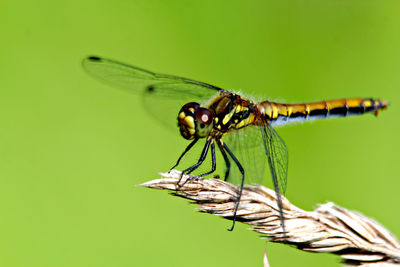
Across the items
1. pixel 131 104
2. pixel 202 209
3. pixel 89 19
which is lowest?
pixel 202 209

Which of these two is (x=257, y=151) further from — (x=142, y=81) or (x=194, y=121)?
(x=142, y=81)

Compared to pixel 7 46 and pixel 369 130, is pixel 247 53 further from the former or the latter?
pixel 7 46

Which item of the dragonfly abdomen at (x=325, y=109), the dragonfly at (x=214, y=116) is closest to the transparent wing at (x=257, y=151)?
the dragonfly at (x=214, y=116)

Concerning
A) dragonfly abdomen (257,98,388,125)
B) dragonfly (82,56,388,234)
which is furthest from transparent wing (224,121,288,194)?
dragonfly abdomen (257,98,388,125)

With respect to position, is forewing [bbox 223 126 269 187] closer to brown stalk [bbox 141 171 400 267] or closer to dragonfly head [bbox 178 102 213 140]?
dragonfly head [bbox 178 102 213 140]

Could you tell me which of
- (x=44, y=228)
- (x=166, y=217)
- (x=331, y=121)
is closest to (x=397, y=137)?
(x=331, y=121)
